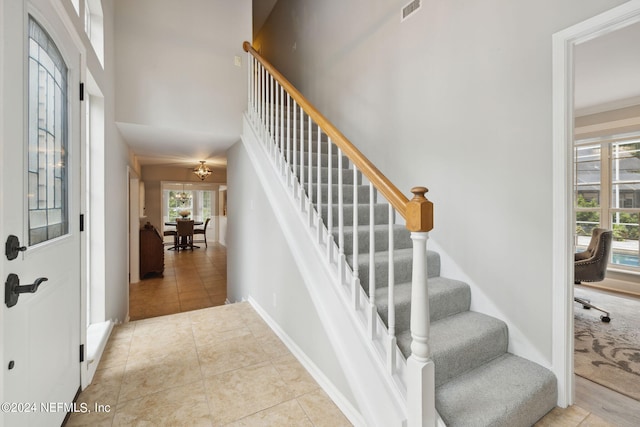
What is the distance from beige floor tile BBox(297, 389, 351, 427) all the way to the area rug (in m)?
1.74

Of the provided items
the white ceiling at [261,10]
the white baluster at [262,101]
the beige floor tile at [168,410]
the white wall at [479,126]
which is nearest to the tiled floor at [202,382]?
the beige floor tile at [168,410]

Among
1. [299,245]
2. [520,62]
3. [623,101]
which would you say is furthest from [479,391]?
[623,101]

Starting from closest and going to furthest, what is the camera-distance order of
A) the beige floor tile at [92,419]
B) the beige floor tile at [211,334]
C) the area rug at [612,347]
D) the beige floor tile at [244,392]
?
the beige floor tile at [92,419], the beige floor tile at [244,392], the area rug at [612,347], the beige floor tile at [211,334]

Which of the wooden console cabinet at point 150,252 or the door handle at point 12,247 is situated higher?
the door handle at point 12,247

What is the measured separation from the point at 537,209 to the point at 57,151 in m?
2.70

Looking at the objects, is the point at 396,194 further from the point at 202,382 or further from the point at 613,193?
the point at 613,193

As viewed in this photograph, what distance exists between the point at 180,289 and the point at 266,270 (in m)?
3.41

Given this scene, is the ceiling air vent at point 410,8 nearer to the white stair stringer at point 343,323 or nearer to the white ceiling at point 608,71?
the white ceiling at point 608,71

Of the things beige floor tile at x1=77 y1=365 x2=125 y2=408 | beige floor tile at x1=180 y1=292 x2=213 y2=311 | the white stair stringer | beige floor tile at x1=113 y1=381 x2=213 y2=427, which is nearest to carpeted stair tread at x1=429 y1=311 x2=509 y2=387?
the white stair stringer

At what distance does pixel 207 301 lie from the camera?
15.6 ft

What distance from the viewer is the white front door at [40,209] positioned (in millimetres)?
969

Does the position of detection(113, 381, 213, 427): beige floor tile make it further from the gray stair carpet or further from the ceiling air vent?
the ceiling air vent

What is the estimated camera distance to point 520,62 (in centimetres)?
181

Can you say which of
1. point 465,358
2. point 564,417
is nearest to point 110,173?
point 465,358
